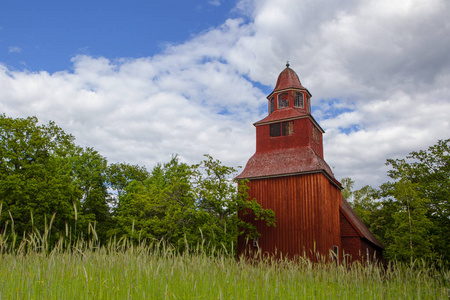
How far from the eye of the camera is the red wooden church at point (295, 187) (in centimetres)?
2611

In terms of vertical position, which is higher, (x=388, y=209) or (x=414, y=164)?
(x=414, y=164)

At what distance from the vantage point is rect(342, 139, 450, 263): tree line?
29312mm

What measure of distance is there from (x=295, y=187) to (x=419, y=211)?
12.1 m

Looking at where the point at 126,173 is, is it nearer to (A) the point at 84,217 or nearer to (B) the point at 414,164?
(A) the point at 84,217

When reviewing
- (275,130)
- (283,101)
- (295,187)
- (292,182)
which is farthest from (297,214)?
(283,101)

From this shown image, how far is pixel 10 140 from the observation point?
29.0m

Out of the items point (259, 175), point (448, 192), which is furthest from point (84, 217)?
point (448, 192)

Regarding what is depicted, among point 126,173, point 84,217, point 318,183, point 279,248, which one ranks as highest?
point 126,173

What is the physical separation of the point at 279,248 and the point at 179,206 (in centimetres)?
777

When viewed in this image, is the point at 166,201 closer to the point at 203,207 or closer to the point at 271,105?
the point at 203,207

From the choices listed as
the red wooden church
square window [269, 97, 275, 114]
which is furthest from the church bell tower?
square window [269, 97, 275, 114]

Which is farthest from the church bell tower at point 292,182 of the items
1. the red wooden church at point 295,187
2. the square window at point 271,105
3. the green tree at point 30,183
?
the green tree at point 30,183

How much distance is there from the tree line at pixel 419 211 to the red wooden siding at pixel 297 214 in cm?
593

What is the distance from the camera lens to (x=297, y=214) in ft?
87.4
